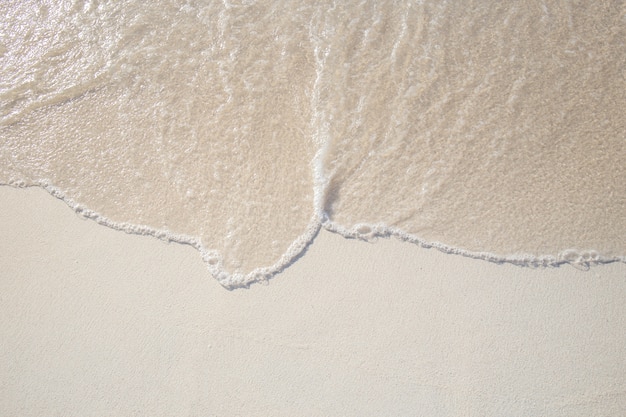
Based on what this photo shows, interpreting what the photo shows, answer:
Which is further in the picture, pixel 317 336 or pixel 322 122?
pixel 322 122

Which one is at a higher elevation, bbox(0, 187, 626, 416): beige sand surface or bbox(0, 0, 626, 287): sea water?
bbox(0, 0, 626, 287): sea water

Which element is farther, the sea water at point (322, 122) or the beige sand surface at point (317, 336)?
the sea water at point (322, 122)

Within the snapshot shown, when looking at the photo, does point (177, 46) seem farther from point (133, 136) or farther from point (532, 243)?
point (532, 243)

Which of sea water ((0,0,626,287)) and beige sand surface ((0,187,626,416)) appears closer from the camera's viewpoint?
beige sand surface ((0,187,626,416))

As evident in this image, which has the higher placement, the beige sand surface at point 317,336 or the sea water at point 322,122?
the sea water at point 322,122
